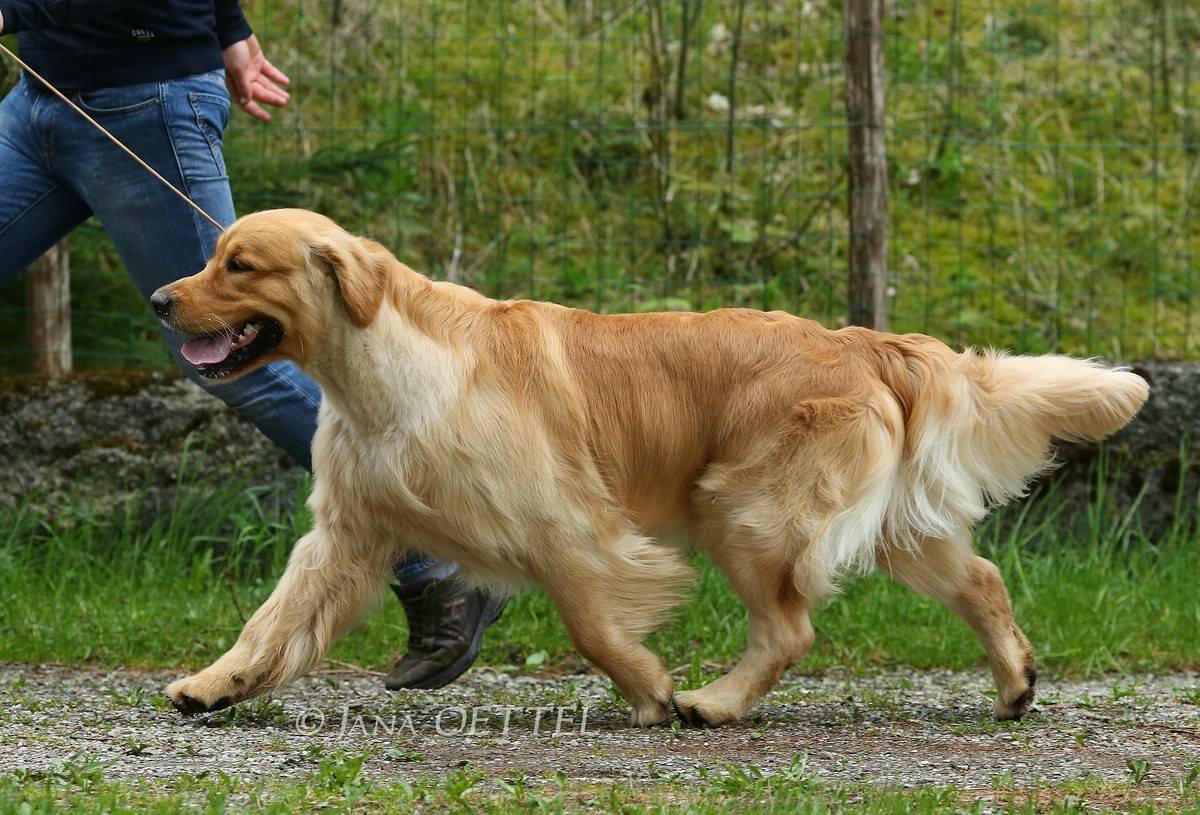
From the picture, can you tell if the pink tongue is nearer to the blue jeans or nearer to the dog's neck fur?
the dog's neck fur

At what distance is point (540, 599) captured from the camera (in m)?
5.76

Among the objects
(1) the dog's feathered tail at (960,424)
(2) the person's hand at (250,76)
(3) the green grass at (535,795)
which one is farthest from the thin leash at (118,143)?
(1) the dog's feathered tail at (960,424)

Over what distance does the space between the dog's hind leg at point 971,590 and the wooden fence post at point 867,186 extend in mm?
2268

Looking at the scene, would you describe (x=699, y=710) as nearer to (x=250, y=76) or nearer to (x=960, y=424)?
(x=960, y=424)

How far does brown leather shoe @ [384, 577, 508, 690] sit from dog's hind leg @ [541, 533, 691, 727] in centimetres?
59

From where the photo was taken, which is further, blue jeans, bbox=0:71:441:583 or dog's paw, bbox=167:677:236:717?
blue jeans, bbox=0:71:441:583

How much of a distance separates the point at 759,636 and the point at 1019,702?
80cm

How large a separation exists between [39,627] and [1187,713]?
12.8 ft

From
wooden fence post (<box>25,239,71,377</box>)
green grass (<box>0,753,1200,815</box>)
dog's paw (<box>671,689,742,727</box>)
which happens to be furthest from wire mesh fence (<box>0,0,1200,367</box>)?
green grass (<box>0,753,1200,815</box>)

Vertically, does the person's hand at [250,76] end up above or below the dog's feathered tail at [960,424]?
above

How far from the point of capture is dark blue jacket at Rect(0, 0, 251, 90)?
4.28 m

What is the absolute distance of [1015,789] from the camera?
10.9ft

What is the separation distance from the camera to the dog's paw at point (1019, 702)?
4328 mm

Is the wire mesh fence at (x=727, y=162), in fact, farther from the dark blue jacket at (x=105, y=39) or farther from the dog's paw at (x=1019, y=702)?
the dog's paw at (x=1019, y=702)
